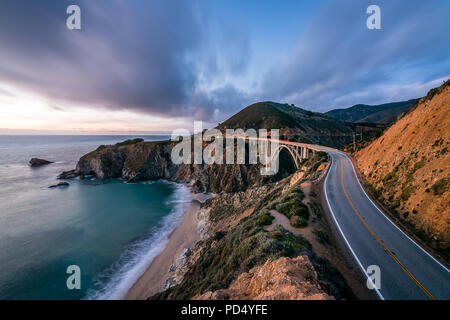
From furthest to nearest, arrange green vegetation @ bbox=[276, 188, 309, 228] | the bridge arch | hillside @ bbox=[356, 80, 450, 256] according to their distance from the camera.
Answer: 1. the bridge arch
2. green vegetation @ bbox=[276, 188, 309, 228]
3. hillside @ bbox=[356, 80, 450, 256]

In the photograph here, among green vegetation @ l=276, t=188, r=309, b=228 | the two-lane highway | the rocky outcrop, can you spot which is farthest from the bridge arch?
the rocky outcrop

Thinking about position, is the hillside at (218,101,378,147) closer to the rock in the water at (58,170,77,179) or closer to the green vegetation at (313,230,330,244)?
the green vegetation at (313,230,330,244)

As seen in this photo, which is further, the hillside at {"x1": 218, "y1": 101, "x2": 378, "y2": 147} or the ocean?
the hillside at {"x1": 218, "y1": 101, "x2": 378, "y2": 147}

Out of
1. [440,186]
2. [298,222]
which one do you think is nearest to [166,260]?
[298,222]

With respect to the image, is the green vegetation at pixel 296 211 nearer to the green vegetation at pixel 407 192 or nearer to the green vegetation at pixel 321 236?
the green vegetation at pixel 321 236

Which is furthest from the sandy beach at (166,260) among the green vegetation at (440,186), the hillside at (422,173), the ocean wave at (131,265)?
the green vegetation at (440,186)
